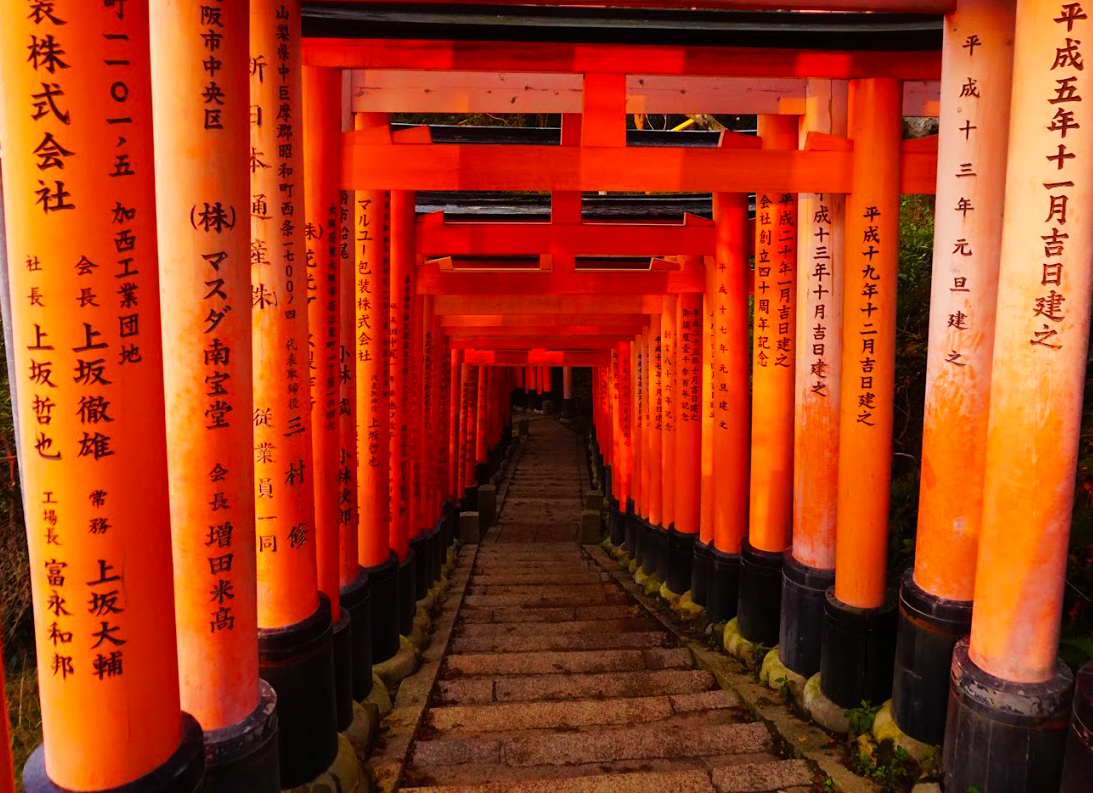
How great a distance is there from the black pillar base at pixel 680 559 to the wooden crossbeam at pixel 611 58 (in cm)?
565

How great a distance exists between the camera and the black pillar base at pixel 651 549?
10.9 m

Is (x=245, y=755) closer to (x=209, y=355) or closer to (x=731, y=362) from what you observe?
(x=209, y=355)

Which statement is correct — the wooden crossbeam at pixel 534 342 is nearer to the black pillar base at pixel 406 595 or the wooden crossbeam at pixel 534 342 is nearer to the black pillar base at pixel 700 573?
the black pillar base at pixel 700 573

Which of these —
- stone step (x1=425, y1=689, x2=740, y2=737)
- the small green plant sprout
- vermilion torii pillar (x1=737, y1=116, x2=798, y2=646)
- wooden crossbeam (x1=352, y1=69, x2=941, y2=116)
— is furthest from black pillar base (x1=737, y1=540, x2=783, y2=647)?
wooden crossbeam (x1=352, y1=69, x2=941, y2=116)

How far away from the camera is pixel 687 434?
900cm

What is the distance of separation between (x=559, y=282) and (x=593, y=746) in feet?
16.8

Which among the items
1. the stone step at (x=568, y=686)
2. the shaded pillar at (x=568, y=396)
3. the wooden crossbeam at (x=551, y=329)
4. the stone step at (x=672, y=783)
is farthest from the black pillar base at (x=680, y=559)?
the shaded pillar at (x=568, y=396)

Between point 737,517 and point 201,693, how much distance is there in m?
5.16

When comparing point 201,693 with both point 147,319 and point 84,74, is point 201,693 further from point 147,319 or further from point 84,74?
point 84,74

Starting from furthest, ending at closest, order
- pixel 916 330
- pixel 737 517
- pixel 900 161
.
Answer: pixel 916 330, pixel 737 517, pixel 900 161

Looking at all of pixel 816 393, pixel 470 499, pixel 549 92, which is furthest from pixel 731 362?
pixel 470 499

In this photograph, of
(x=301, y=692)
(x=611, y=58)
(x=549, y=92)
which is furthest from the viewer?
(x=549, y=92)

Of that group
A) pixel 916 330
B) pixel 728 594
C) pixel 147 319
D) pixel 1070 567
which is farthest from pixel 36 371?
pixel 916 330

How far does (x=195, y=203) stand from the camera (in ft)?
10.7
